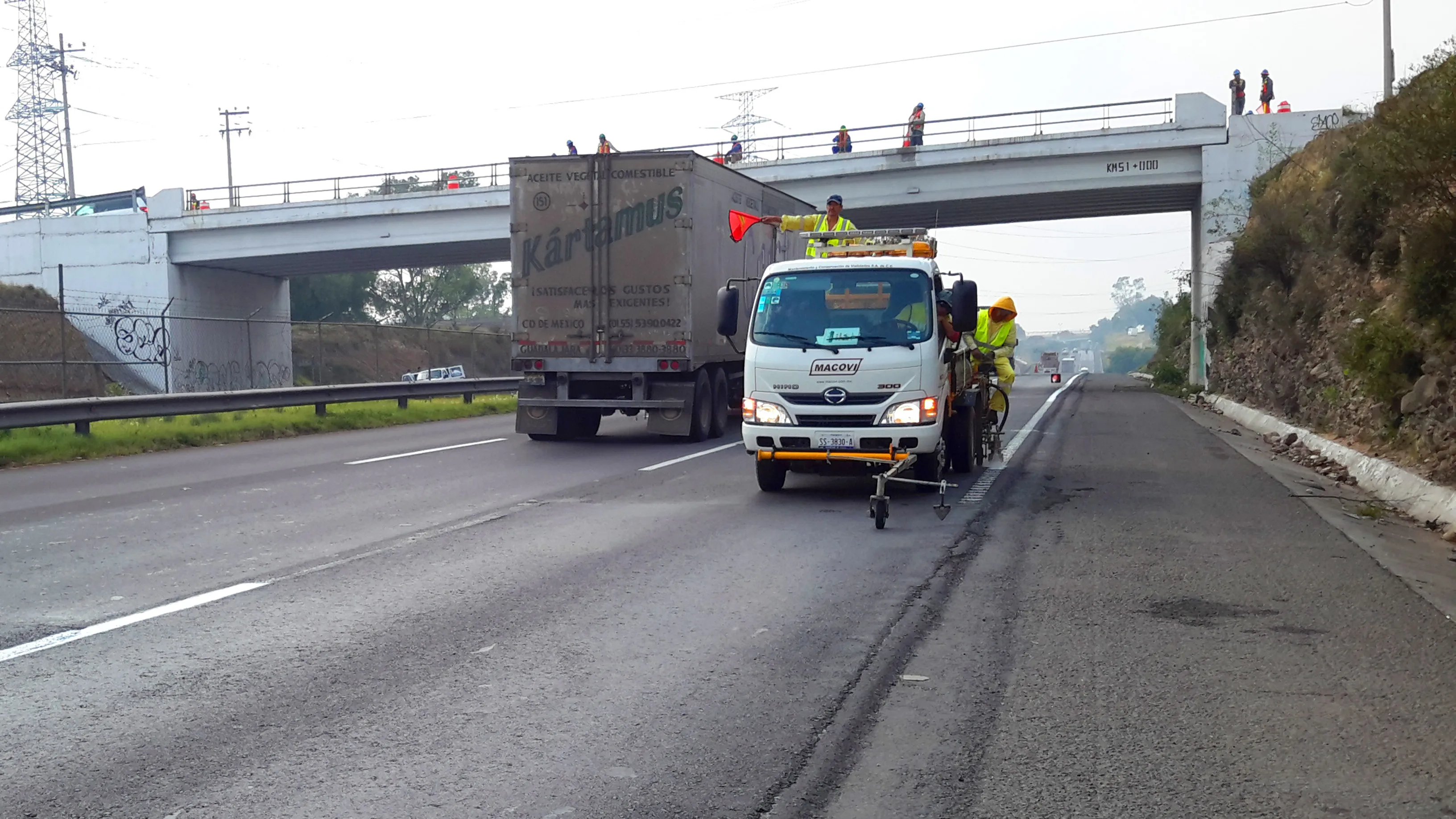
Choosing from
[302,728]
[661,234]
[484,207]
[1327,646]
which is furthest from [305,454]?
[484,207]

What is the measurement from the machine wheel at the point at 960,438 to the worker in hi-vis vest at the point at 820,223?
6.84 feet

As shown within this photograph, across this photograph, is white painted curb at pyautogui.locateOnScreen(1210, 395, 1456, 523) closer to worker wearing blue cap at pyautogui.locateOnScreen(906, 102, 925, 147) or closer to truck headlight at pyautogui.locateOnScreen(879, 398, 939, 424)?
truck headlight at pyautogui.locateOnScreen(879, 398, 939, 424)

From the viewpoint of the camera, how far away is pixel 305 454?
629 inches

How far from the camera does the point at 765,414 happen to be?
11000 mm

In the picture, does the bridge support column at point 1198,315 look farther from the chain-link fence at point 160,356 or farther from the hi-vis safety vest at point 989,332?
the chain-link fence at point 160,356

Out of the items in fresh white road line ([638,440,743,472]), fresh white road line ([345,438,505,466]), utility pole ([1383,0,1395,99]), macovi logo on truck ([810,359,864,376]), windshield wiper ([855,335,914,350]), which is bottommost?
fresh white road line ([638,440,743,472])

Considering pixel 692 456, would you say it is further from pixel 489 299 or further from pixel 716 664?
pixel 489 299

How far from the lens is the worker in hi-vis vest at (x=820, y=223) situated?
42.0 ft

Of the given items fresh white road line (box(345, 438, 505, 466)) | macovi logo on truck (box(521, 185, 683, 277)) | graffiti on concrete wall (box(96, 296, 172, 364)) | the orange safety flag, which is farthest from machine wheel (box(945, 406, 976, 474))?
graffiti on concrete wall (box(96, 296, 172, 364))

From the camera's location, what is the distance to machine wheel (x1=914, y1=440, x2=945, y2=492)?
1102 cm

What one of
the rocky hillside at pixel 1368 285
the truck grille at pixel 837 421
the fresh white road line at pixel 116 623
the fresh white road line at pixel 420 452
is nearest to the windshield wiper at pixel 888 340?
the truck grille at pixel 837 421

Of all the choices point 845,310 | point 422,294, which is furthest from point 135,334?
point 422,294

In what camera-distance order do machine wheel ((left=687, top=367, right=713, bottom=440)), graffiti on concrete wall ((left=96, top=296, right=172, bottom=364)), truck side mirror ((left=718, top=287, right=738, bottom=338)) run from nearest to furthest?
truck side mirror ((left=718, top=287, right=738, bottom=338)), machine wheel ((left=687, top=367, right=713, bottom=440)), graffiti on concrete wall ((left=96, top=296, right=172, bottom=364))

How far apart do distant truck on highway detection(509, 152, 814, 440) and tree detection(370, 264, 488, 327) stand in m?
65.6
